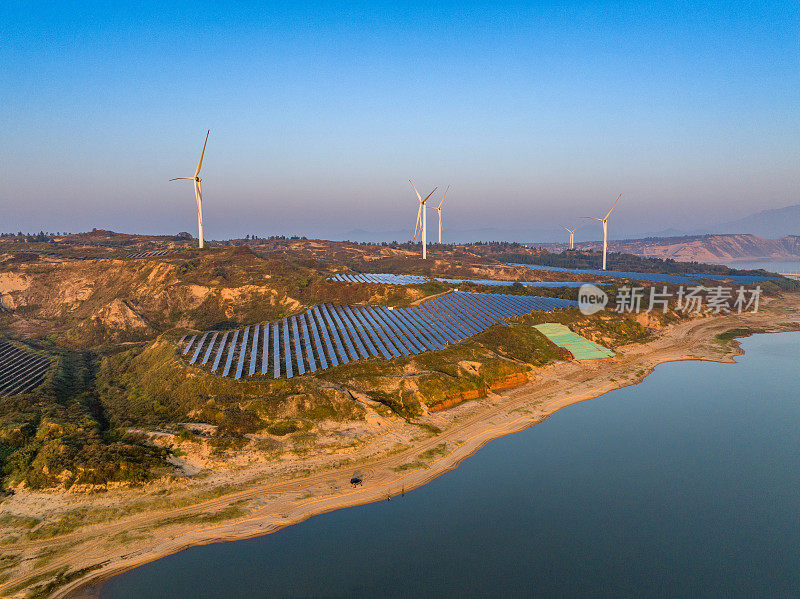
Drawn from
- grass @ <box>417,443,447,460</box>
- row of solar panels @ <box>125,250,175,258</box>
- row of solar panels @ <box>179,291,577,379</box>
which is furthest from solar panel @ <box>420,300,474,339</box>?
row of solar panels @ <box>125,250,175,258</box>

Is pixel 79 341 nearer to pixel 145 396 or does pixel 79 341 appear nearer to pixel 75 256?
pixel 145 396

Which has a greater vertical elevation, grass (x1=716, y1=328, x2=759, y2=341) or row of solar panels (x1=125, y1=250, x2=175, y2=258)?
row of solar panels (x1=125, y1=250, x2=175, y2=258)

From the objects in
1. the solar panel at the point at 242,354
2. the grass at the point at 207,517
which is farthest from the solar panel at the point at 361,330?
the grass at the point at 207,517

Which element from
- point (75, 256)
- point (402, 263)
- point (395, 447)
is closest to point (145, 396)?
point (395, 447)

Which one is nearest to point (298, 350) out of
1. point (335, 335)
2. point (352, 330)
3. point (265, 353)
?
point (265, 353)

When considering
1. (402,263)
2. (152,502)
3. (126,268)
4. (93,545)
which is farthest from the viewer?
(402,263)

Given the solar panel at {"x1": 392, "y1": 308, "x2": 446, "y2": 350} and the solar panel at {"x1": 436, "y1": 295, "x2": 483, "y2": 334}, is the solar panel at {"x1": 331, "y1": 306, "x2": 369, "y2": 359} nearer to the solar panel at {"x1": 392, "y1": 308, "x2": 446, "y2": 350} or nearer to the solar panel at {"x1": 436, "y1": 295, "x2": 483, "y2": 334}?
the solar panel at {"x1": 392, "y1": 308, "x2": 446, "y2": 350}

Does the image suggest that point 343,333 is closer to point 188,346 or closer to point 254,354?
point 254,354
